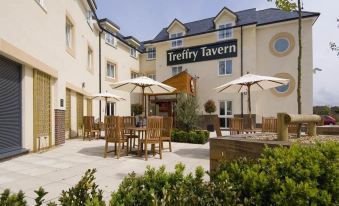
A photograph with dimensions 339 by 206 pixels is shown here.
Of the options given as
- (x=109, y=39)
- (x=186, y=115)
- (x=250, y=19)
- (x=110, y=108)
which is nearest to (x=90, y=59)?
(x=109, y=39)

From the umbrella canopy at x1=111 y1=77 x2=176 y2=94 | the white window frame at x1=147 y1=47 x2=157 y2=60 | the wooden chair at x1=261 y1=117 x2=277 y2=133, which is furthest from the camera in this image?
the white window frame at x1=147 y1=47 x2=157 y2=60

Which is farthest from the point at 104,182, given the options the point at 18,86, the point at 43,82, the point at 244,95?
the point at 244,95

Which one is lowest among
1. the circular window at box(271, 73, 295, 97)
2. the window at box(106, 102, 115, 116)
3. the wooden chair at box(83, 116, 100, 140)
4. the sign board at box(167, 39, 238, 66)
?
the wooden chair at box(83, 116, 100, 140)

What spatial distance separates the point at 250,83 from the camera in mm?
9602

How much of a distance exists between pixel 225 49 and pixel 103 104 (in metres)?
10.9

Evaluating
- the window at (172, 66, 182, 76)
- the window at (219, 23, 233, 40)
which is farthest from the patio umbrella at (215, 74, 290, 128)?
the window at (172, 66, 182, 76)

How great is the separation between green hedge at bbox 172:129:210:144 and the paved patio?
3.15 meters

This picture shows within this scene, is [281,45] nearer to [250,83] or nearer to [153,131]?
[250,83]

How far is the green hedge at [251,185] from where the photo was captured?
1867mm

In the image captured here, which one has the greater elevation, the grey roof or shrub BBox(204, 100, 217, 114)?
the grey roof

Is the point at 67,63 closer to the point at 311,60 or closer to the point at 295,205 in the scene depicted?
the point at 295,205

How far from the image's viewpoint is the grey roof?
20.0 m

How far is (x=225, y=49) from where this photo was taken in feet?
69.7

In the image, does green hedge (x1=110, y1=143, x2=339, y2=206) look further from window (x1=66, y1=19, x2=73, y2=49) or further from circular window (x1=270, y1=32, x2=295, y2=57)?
circular window (x1=270, y1=32, x2=295, y2=57)
